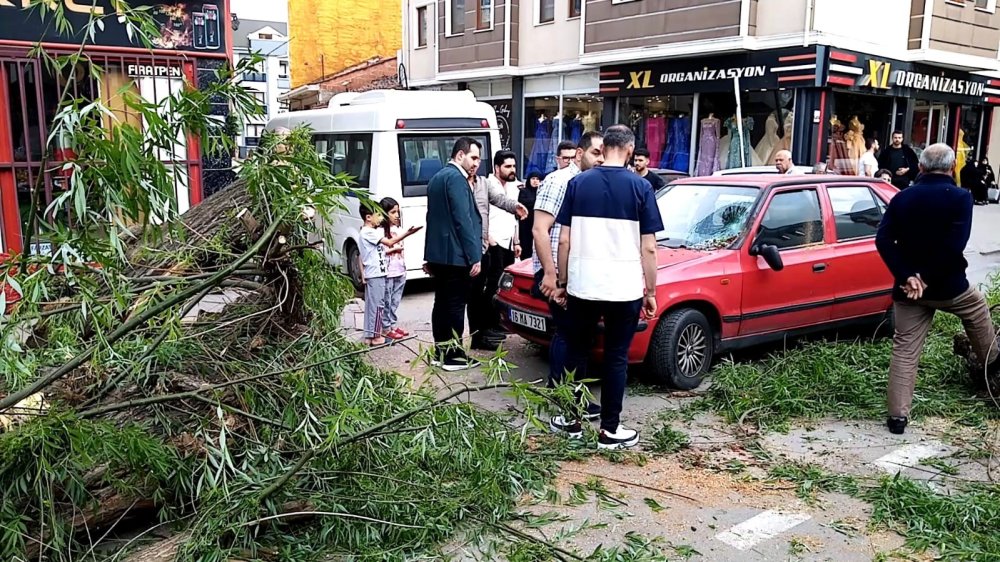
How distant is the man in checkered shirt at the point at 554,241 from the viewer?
5148mm

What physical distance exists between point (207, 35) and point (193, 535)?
7.09m

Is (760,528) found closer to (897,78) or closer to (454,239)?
(454,239)

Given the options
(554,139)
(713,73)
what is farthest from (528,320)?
(554,139)

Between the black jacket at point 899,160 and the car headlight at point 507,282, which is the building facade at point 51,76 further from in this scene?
the black jacket at point 899,160

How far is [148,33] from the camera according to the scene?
2.96 m

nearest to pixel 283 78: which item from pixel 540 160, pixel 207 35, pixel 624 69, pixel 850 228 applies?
pixel 540 160

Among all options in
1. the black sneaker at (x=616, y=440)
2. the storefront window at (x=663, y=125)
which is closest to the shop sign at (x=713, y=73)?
the storefront window at (x=663, y=125)

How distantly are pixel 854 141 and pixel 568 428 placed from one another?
1454cm

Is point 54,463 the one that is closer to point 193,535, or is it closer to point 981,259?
point 193,535

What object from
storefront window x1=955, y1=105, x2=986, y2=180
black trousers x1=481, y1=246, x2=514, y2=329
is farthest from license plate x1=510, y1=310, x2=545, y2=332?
storefront window x1=955, y1=105, x2=986, y2=180

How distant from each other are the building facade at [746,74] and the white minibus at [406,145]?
5699mm

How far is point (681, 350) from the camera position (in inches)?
238

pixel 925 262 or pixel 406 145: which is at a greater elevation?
pixel 406 145

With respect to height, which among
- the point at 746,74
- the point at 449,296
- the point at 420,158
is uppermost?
the point at 746,74
